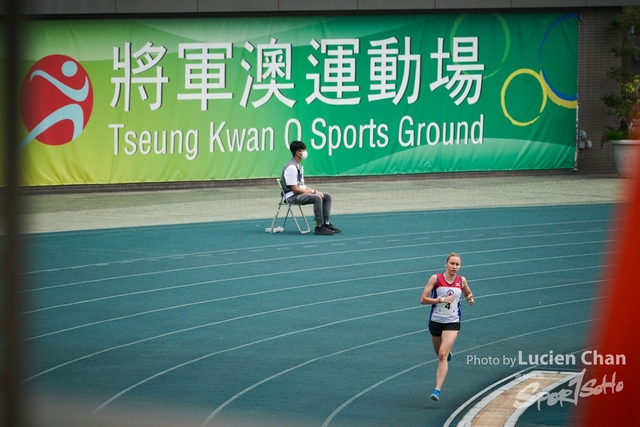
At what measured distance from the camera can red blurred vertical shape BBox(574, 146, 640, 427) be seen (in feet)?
6.48

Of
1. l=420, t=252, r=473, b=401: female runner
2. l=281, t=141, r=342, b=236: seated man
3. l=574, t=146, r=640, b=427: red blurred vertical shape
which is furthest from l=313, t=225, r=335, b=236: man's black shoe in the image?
l=574, t=146, r=640, b=427: red blurred vertical shape

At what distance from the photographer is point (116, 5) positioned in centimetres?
2094

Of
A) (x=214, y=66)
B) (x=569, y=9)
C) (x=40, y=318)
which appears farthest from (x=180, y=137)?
(x=40, y=318)

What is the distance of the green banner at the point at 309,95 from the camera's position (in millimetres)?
21155

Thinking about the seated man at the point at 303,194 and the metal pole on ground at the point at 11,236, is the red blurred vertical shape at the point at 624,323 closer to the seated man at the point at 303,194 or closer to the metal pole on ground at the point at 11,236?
the metal pole on ground at the point at 11,236

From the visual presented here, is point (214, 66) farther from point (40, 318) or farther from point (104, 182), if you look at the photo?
point (40, 318)

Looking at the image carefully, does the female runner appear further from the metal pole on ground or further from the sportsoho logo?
the sportsoho logo

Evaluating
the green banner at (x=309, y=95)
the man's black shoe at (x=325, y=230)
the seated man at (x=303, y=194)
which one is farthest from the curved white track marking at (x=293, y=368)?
the green banner at (x=309, y=95)

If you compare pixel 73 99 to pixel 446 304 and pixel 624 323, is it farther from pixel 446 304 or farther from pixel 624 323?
pixel 624 323

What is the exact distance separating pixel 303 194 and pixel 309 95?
7.27 meters

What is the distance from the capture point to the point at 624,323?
1994 millimetres

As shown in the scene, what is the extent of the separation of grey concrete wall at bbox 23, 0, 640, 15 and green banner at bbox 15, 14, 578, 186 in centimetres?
35

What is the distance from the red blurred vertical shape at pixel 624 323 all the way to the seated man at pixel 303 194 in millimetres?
13489

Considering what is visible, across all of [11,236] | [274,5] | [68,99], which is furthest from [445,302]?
[274,5]
